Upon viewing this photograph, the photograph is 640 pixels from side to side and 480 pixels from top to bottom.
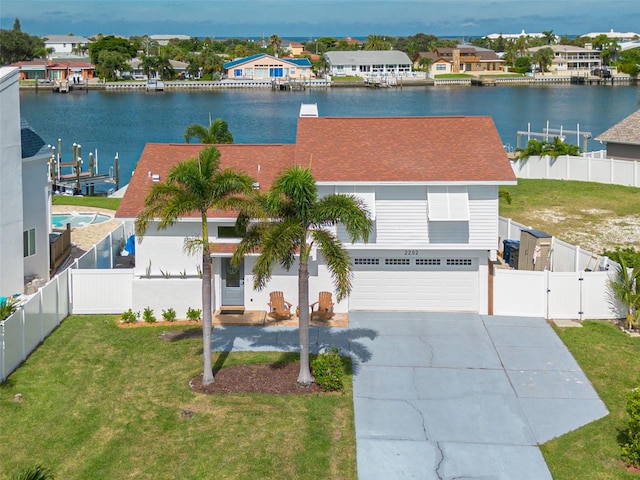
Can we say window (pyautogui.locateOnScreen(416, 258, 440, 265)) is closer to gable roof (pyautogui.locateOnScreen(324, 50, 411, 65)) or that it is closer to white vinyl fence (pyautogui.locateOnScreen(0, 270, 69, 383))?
white vinyl fence (pyautogui.locateOnScreen(0, 270, 69, 383))

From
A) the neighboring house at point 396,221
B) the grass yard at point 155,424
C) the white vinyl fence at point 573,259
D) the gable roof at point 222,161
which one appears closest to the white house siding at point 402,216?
the neighboring house at point 396,221

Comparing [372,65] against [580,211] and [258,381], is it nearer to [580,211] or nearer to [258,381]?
[580,211]

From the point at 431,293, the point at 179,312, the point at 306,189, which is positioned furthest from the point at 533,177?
the point at 306,189

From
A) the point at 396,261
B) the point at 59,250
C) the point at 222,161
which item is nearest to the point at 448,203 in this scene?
the point at 396,261

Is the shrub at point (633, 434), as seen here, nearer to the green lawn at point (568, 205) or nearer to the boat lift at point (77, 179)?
the green lawn at point (568, 205)

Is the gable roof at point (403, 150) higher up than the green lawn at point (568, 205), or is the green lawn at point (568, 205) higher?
the gable roof at point (403, 150)

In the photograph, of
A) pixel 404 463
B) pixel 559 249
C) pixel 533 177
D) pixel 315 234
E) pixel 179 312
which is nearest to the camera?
pixel 404 463

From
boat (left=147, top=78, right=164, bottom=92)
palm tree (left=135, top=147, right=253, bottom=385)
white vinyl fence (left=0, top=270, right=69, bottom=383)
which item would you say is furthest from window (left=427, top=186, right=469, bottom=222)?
boat (left=147, top=78, right=164, bottom=92)

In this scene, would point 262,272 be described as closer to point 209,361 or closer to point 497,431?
point 209,361
